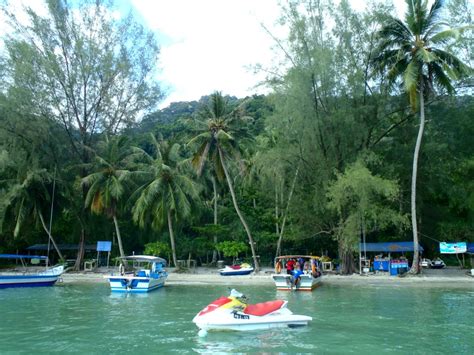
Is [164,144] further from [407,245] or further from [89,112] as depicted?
[407,245]

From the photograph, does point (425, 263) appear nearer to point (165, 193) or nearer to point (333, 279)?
point (333, 279)

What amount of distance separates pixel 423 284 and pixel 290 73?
16250 mm

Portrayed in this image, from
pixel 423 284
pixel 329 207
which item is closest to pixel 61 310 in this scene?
pixel 329 207

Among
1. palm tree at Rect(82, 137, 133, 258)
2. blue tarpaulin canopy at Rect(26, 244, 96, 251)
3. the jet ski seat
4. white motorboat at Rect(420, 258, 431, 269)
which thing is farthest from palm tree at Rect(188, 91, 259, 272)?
the jet ski seat

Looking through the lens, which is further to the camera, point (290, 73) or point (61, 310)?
point (290, 73)

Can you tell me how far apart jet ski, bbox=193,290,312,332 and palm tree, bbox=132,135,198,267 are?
22.5 m

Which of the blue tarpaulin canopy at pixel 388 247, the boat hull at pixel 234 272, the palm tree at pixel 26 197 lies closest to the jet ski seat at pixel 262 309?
the boat hull at pixel 234 272

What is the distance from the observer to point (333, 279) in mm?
31375

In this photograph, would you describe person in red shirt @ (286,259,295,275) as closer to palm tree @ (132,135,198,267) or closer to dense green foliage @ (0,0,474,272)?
dense green foliage @ (0,0,474,272)

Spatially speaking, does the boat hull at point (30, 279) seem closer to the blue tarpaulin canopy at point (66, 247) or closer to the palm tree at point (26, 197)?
the palm tree at point (26, 197)

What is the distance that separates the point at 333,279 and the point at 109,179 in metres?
19.5

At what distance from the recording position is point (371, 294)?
23.6 m

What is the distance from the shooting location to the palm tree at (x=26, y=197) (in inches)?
1463

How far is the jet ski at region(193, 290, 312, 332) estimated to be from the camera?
1396 cm
